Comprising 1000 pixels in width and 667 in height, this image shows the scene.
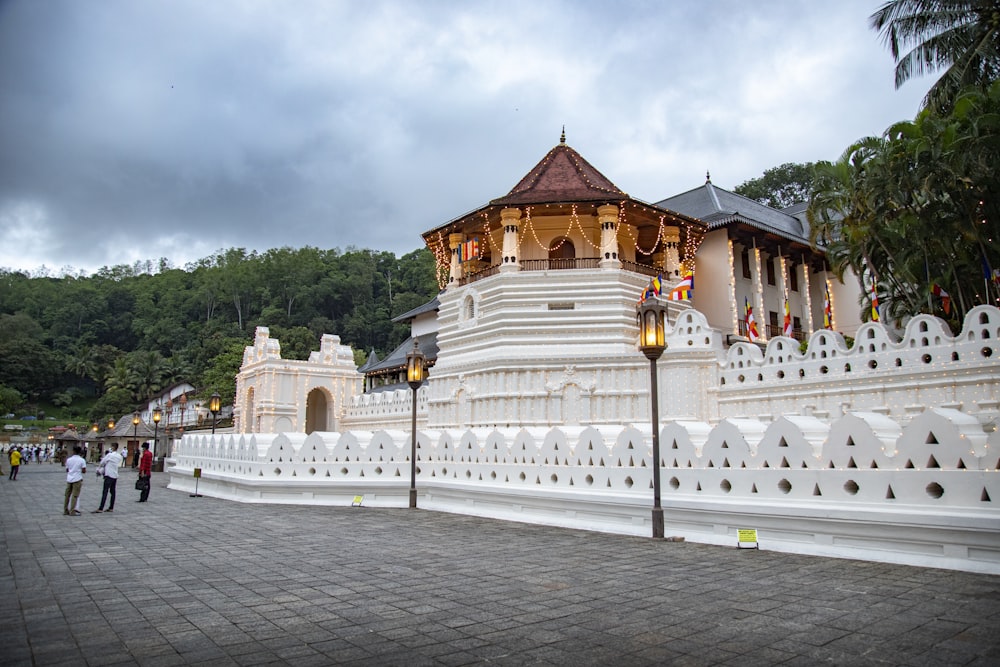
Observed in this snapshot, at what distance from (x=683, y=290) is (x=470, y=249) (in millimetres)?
7909

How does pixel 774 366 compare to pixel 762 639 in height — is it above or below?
above

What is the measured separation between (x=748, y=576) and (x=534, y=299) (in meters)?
16.9

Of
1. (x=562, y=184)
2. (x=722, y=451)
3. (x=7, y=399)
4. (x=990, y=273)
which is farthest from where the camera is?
(x=7, y=399)

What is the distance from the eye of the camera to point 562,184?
24.7 m

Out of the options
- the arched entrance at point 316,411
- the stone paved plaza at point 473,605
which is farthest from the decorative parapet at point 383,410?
the stone paved plaza at point 473,605

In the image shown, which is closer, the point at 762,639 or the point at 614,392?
the point at 762,639

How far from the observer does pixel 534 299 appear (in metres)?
23.0

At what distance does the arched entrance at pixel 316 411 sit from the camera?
3444cm

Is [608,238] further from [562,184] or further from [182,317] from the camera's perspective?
[182,317]

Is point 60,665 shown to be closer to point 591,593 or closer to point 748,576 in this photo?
point 591,593

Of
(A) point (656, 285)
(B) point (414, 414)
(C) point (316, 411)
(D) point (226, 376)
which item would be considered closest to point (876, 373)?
(A) point (656, 285)

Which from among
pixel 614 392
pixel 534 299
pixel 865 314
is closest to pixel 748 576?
pixel 614 392

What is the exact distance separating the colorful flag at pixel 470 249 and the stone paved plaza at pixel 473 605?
54.9 feet

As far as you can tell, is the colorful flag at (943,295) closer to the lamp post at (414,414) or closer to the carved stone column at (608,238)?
the carved stone column at (608,238)
